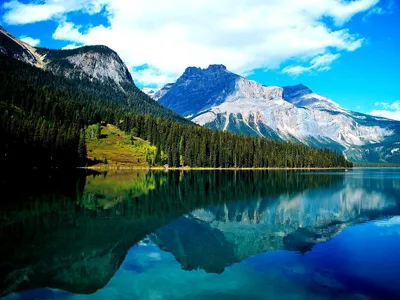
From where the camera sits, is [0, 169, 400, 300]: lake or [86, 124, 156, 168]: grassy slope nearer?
[0, 169, 400, 300]: lake

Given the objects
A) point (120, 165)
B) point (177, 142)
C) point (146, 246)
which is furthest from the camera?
point (177, 142)

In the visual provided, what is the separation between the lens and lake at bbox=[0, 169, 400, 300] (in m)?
17.9

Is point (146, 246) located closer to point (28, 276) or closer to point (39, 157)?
point (28, 276)

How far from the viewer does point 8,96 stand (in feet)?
603

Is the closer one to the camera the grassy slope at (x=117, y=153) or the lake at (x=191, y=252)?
the lake at (x=191, y=252)

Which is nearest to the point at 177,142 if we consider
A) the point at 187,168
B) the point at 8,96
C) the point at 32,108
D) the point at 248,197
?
the point at 187,168

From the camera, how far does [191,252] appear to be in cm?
2573

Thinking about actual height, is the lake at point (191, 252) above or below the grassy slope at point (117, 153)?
below

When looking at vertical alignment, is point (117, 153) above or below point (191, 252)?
above

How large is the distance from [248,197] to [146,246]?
36235 mm

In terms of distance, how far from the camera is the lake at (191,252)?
58.9 ft

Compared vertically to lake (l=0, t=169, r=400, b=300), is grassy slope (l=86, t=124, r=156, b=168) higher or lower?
higher

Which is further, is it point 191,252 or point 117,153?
point 117,153

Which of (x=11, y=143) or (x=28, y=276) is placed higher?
(x=11, y=143)
